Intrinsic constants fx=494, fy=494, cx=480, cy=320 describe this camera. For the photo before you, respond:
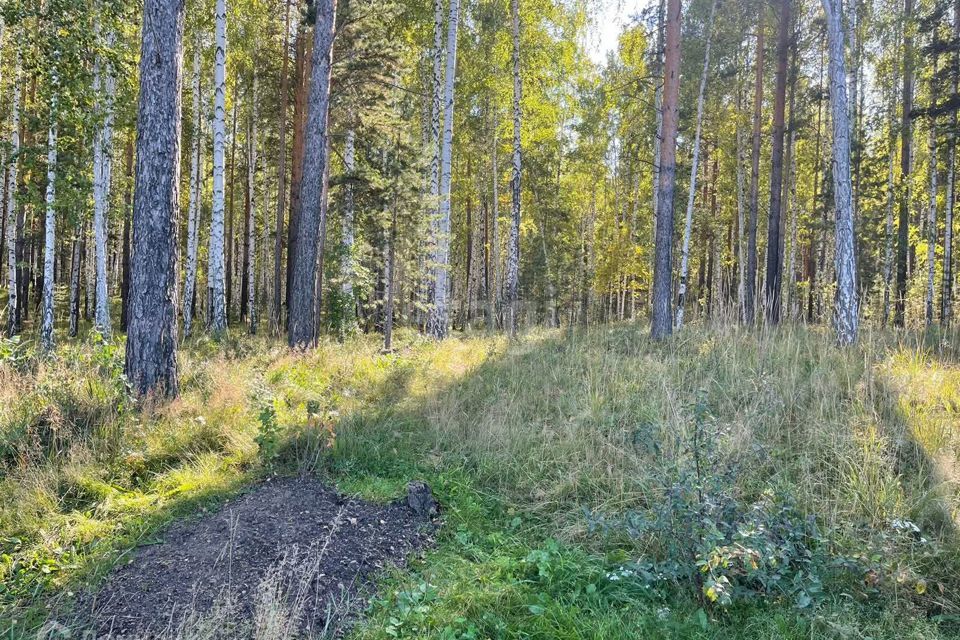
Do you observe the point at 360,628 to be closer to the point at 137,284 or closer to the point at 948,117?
the point at 137,284

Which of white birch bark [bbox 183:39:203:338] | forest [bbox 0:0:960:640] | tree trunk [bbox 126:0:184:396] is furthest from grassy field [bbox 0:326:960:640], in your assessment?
white birch bark [bbox 183:39:203:338]

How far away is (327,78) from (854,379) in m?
8.81

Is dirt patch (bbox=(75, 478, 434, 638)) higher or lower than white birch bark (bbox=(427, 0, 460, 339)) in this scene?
lower

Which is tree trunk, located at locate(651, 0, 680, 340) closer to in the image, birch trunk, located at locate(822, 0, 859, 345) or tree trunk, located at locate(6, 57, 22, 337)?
birch trunk, located at locate(822, 0, 859, 345)

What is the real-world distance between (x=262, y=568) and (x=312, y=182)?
7.18 meters

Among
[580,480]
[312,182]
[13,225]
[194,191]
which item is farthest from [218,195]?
[580,480]

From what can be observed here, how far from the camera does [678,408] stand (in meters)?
4.15

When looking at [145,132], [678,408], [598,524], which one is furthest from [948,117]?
[145,132]

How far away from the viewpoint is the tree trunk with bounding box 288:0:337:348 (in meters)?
8.52

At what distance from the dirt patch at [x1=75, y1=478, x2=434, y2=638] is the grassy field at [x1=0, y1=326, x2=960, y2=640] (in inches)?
8.1

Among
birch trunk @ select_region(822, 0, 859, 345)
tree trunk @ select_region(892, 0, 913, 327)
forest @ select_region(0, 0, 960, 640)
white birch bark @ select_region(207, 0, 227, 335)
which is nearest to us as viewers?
forest @ select_region(0, 0, 960, 640)

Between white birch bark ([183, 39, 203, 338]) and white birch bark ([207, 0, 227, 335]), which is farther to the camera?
white birch bark ([183, 39, 203, 338])

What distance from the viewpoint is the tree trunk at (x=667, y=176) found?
939 centimetres

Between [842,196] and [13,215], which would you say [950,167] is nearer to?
[842,196]
